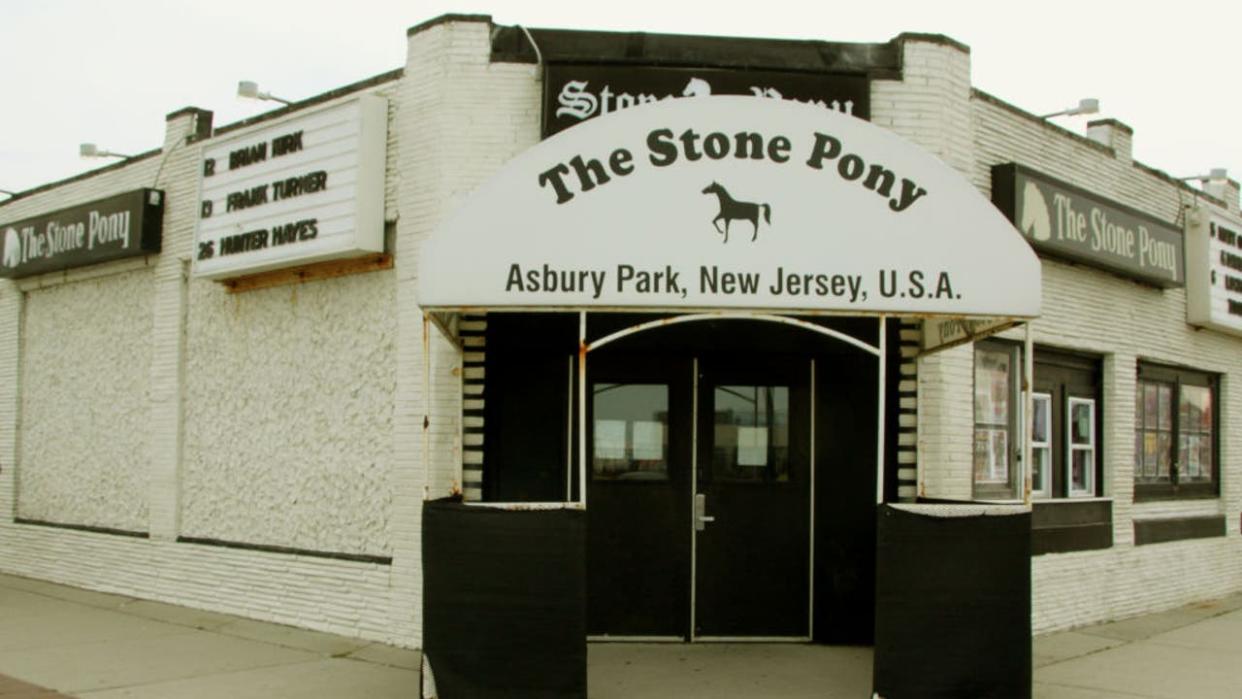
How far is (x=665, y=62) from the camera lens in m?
8.78

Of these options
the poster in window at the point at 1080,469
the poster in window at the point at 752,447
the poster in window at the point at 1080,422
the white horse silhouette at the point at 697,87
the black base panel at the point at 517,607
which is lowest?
the black base panel at the point at 517,607

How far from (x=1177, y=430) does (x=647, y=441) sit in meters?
6.91

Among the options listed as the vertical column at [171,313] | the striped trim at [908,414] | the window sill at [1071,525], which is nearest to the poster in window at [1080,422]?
the window sill at [1071,525]

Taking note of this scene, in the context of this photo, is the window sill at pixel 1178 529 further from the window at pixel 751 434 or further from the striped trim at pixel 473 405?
the striped trim at pixel 473 405

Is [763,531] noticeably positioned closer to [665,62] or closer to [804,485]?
[804,485]

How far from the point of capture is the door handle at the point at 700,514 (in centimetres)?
896

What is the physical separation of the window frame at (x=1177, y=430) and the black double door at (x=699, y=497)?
455 cm

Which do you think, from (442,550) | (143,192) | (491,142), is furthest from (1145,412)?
(143,192)

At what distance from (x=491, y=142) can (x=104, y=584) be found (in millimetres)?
6520

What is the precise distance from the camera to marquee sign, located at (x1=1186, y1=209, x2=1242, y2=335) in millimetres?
12516

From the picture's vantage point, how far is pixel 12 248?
13.9 m

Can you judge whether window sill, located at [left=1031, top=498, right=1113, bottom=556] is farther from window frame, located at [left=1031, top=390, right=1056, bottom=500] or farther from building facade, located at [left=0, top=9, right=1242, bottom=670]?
window frame, located at [left=1031, top=390, right=1056, bottom=500]

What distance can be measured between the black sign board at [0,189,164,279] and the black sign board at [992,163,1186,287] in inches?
316

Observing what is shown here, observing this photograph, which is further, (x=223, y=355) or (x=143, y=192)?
(x=143, y=192)
